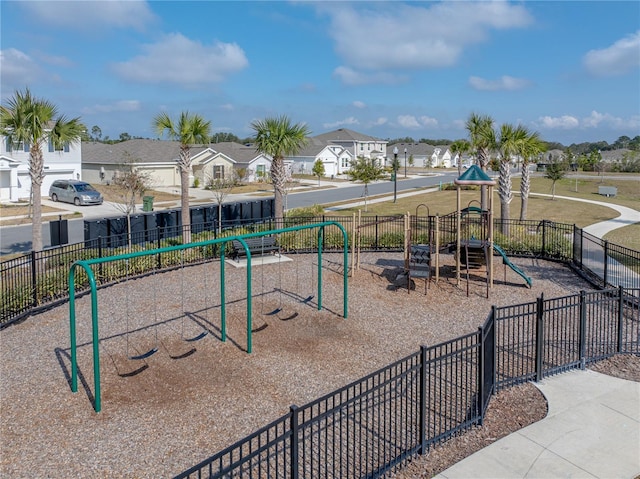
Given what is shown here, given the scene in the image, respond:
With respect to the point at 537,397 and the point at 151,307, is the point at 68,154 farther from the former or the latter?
the point at 537,397

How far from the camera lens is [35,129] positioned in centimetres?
1590

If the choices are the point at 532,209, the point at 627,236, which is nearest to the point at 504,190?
the point at 627,236

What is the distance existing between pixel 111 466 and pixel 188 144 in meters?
15.0

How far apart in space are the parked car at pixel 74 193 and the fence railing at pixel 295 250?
1537 centimetres

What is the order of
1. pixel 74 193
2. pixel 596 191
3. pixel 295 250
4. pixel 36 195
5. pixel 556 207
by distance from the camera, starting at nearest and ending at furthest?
pixel 36 195 → pixel 295 250 → pixel 74 193 → pixel 556 207 → pixel 596 191

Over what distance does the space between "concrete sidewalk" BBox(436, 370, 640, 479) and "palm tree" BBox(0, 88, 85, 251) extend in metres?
13.9

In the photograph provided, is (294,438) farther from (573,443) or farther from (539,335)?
(539,335)

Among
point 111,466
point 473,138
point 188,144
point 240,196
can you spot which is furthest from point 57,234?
point 240,196

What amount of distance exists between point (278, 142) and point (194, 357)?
1269cm

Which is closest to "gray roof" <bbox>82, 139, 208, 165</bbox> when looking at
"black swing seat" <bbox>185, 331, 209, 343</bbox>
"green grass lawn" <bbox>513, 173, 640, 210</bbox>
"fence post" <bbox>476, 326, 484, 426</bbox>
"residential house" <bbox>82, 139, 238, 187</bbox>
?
"residential house" <bbox>82, 139, 238, 187</bbox>

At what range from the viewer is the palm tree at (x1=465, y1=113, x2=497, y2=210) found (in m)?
24.2

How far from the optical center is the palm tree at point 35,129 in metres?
15.8

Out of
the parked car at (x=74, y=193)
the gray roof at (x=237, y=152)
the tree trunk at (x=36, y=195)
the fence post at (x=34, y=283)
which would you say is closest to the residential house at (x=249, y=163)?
the gray roof at (x=237, y=152)

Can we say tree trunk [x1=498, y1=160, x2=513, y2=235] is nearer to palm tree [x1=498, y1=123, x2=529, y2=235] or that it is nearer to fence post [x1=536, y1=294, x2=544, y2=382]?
palm tree [x1=498, y1=123, x2=529, y2=235]
